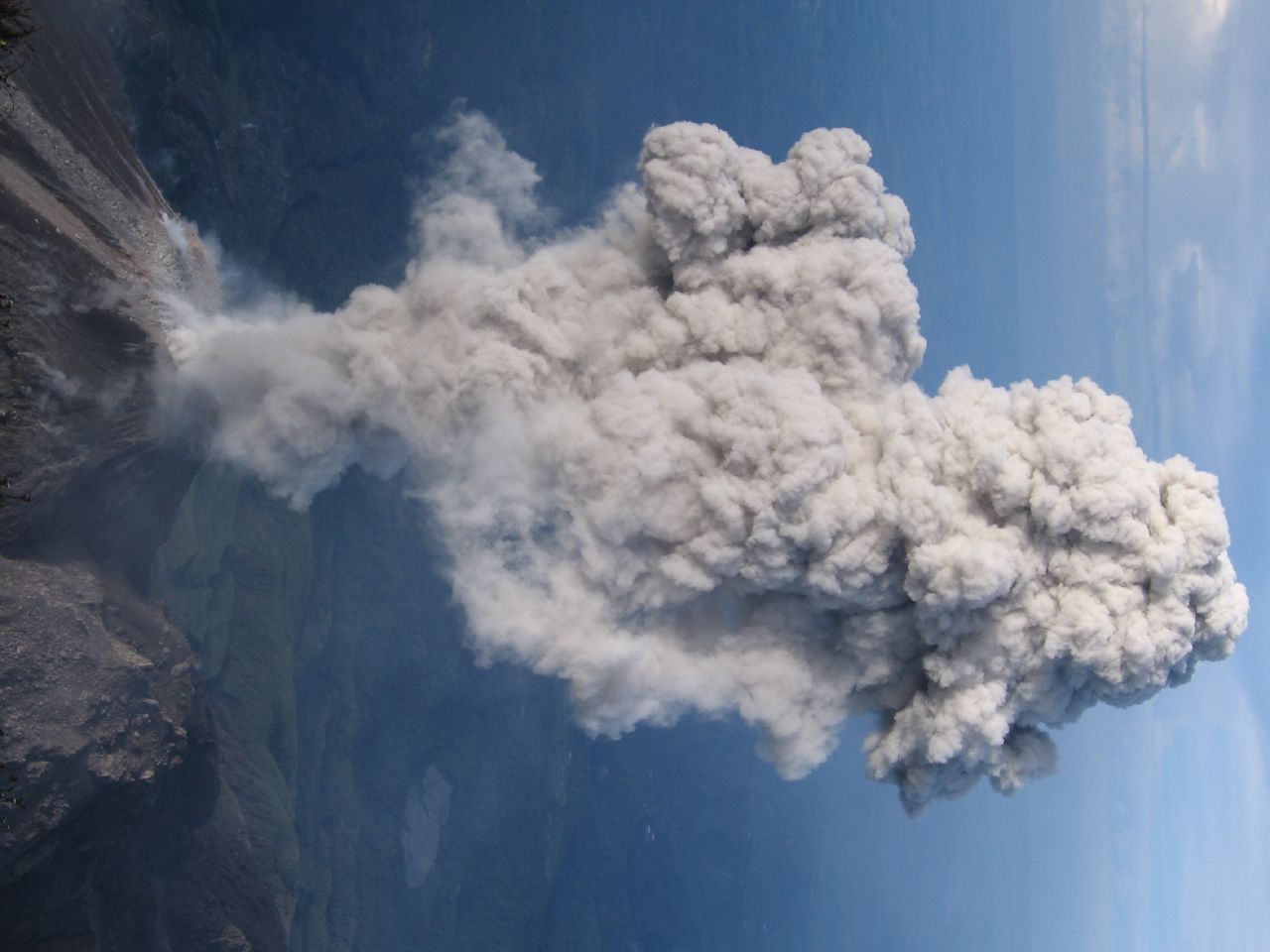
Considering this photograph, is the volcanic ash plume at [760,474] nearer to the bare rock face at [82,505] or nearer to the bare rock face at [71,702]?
the bare rock face at [82,505]

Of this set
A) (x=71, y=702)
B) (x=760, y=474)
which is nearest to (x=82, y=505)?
(x=71, y=702)

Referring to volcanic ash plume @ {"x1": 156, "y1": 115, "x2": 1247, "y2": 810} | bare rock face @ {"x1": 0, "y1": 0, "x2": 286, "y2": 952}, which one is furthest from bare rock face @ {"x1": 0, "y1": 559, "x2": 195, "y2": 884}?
volcanic ash plume @ {"x1": 156, "y1": 115, "x2": 1247, "y2": 810}

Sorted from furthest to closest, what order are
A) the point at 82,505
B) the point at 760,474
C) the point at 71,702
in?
1. the point at 82,505
2. the point at 71,702
3. the point at 760,474

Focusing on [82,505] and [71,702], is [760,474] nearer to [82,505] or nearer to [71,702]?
[82,505]

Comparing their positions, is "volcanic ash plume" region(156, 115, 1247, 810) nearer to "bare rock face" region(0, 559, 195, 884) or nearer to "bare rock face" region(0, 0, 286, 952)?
"bare rock face" region(0, 0, 286, 952)

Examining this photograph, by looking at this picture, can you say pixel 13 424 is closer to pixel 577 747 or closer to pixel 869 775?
pixel 869 775

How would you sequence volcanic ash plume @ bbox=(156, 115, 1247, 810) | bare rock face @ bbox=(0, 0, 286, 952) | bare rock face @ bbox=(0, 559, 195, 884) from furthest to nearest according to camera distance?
1. bare rock face @ bbox=(0, 559, 195, 884)
2. bare rock face @ bbox=(0, 0, 286, 952)
3. volcanic ash plume @ bbox=(156, 115, 1247, 810)

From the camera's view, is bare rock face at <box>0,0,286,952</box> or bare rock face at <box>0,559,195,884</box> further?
bare rock face at <box>0,559,195,884</box>

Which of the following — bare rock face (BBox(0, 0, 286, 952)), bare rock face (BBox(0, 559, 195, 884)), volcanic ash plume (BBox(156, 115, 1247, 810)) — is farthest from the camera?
bare rock face (BBox(0, 559, 195, 884))
